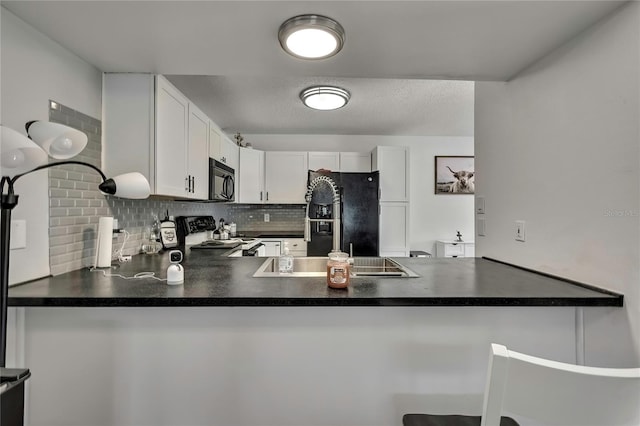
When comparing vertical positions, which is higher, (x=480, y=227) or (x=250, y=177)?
(x=250, y=177)

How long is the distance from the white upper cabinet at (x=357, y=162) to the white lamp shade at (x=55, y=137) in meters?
3.33

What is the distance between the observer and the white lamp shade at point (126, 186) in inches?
49.8

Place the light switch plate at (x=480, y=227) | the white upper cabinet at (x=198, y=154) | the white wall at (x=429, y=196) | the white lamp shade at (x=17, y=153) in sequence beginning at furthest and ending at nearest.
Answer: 1. the white wall at (x=429, y=196)
2. the white upper cabinet at (x=198, y=154)
3. the light switch plate at (x=480, y=227)
4. the white lamp shade at (x=17, y=153)

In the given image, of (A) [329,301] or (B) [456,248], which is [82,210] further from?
(B) [456,248]

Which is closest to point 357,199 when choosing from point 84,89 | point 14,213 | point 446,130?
point 446,130

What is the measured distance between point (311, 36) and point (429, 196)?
145 inches

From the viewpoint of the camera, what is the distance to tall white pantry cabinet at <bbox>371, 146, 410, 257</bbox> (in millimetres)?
3973

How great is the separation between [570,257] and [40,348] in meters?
2.29

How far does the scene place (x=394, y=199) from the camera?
401 centimetres

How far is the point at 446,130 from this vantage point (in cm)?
416

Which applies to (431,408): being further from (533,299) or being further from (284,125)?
(284,125)

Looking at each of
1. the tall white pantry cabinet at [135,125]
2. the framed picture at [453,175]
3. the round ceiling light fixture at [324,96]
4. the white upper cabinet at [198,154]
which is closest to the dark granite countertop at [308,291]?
the tall white pantry cabinet at [135,125]

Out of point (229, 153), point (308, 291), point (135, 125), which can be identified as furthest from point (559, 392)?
point (229, 153)

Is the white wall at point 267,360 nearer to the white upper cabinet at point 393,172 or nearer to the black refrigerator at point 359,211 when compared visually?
the black refrigerator at point 359,211
